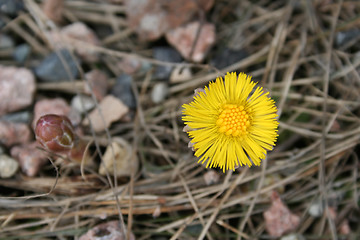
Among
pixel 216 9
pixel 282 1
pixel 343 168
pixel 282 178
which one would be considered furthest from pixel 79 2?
pixel 343 168

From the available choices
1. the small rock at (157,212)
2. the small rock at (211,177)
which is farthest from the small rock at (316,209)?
the small rock at (157,212)

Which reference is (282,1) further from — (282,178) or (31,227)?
(31,227)

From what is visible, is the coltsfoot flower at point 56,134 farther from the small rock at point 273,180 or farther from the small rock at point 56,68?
the small rock at point 273,180

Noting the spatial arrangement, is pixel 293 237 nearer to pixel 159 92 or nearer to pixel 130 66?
pixel 159 92

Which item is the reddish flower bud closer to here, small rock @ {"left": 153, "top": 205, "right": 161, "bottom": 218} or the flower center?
small rock @ {"left": 153, "top": 205, "right": 161, "bottom": 218}

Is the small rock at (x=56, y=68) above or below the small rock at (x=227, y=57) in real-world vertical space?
above
